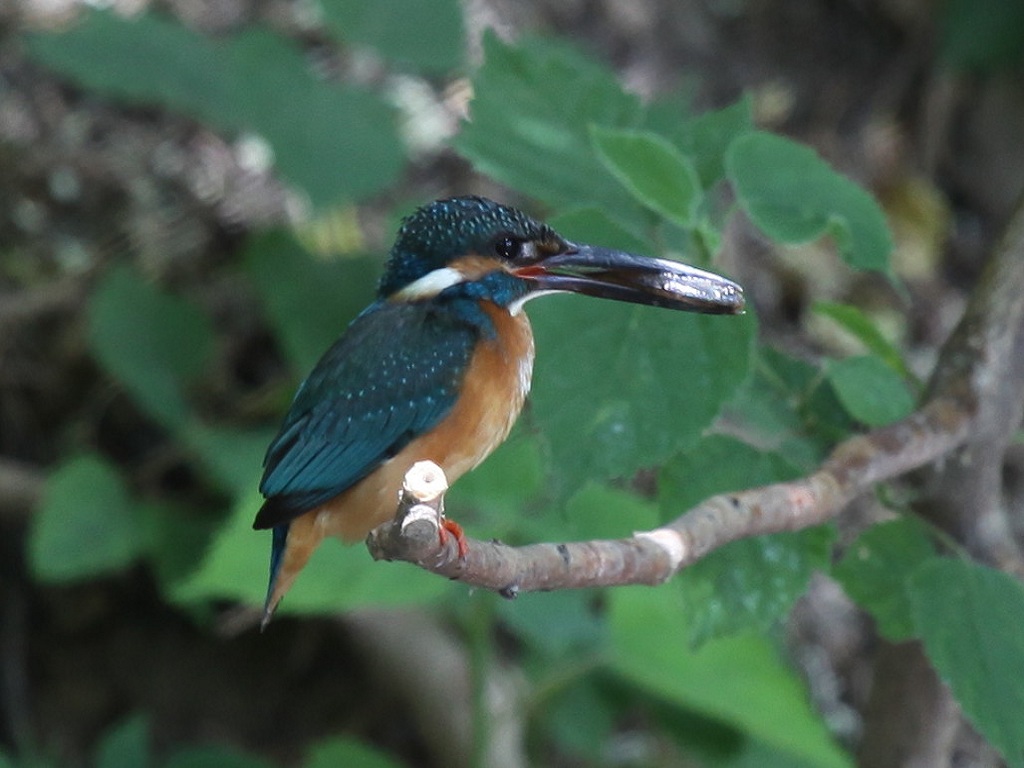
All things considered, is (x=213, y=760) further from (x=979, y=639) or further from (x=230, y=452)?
(x=979, y=639)

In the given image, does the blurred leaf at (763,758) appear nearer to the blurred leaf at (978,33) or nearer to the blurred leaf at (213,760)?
the blurred leaf at (213,760)

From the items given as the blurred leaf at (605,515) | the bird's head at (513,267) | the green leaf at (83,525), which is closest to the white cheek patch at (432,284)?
the bird's head at (513,267)

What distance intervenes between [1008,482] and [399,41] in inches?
89.7

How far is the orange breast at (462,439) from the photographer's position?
5.50 feet

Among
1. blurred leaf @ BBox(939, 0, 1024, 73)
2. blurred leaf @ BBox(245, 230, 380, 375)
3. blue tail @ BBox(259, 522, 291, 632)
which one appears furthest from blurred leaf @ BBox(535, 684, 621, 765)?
blurred leaf @ BBox(939, 0, 1024, 73)

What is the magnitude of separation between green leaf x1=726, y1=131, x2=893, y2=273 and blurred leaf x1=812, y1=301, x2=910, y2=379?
57 mm

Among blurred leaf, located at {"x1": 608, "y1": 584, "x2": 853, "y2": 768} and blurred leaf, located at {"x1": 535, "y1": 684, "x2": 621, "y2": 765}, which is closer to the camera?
blurred leaf, located at {"x1": 608, "y1": 584, "x2": 853, "y2": 768}

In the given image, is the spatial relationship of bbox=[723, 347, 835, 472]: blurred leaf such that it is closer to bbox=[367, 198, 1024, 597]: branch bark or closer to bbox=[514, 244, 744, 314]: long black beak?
bbox=[367, 198, 1024, 597]: branch bark

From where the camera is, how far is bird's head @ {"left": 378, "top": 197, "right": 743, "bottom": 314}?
4.87ft

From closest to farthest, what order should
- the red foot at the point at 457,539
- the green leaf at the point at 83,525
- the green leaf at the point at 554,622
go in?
the red foot at the point at 457,539
the green leaf at the point at 554,622
the green leaf at the point at 83,525

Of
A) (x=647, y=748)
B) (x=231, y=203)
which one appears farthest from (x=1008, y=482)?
(x=231, y=203)

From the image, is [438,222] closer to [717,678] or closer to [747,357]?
[747,357]

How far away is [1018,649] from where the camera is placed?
1460 millimetres

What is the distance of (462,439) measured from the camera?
5.49ft
